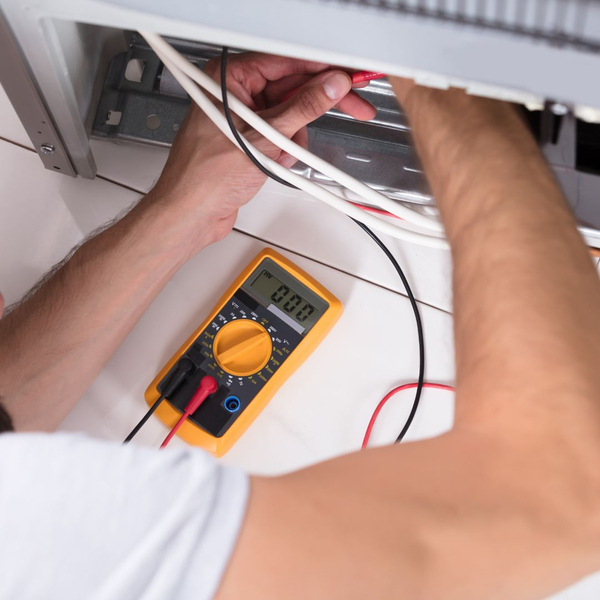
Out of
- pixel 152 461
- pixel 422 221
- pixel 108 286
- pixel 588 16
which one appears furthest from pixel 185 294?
pixel 588 16

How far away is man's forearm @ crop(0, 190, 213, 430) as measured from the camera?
654 millimetres

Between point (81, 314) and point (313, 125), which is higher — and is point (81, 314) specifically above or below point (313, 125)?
below

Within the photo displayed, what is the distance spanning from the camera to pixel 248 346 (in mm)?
677

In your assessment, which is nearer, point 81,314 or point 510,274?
point 510,274

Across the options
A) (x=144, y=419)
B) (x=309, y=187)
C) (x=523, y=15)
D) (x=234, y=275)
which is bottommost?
(x=144, y=419)

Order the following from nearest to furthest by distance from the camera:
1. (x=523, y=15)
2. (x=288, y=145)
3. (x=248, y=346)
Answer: (x=523, y=15), (x=288, y=145), (x=248, y=346)

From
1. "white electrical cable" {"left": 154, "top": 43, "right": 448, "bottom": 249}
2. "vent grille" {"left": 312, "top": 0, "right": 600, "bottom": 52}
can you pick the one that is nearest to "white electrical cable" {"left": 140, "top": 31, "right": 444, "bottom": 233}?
"white electrical cable" {"left": 154, "top": 43, "right": 448, "bottom": 249}

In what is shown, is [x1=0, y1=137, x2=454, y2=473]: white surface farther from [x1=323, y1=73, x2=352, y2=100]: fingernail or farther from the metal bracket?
[x1=323, y1=73, x2=352, y2=100]: fingernail

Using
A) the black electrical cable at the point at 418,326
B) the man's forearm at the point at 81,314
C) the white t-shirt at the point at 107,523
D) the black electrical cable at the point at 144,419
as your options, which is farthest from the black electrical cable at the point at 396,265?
the white t-shirt at the point at 107,523

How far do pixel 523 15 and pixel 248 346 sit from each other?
42cm

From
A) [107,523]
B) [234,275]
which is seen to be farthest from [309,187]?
[107,523]

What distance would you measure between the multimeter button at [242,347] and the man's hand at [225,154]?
0.31ft

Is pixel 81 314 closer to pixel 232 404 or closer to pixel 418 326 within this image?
pixel 232 404

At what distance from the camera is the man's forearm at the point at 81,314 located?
65 cm
